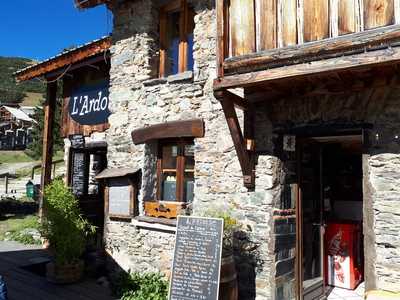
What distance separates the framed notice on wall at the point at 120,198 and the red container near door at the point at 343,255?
11.4 feet

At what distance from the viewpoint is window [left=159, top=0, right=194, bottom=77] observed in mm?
6865

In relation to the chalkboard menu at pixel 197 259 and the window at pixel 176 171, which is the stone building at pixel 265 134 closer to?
the window at pixel 176 171

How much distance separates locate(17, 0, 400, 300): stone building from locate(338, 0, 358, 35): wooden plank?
0.03 ft

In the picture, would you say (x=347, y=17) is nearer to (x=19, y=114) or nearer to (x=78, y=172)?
(x=78, y=172)

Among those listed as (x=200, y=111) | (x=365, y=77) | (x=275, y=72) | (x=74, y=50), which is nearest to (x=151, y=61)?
(x=200, y=111)

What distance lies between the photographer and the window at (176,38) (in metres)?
6.87

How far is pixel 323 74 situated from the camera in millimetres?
4129

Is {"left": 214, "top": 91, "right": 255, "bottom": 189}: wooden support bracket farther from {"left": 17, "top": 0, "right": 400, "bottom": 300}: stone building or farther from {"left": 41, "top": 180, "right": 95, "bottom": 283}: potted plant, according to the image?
{"left": 41, "top": 180, "right": 95, "bottom": 283}: potted plant

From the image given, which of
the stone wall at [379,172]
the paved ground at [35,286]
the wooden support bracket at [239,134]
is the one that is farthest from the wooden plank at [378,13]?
the paved ground at [35,286]

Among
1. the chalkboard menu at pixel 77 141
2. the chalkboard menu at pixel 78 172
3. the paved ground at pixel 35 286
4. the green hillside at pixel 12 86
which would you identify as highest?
the green hillside at pixel 12 86

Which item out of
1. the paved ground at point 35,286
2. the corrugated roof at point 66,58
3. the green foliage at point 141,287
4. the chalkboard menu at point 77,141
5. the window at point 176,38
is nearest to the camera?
the green foliage at point 141,287

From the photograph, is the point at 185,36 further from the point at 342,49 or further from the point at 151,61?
the point at 342,49

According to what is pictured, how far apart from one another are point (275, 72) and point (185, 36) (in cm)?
302

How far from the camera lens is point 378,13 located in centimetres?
386
